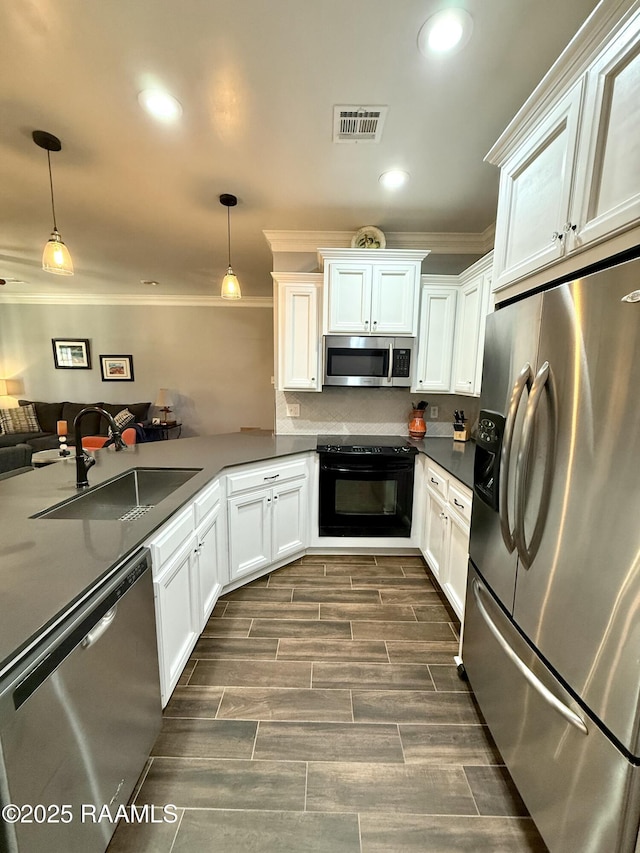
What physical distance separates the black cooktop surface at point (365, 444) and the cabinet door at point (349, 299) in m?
0.91

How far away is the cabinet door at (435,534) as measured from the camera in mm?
2239

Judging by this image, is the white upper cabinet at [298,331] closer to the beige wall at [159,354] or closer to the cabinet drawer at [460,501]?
the cabinet drawer at [460,501]

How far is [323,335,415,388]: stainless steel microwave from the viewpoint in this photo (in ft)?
9.07

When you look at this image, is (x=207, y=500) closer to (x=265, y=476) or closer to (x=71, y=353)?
(x=265, y=476)

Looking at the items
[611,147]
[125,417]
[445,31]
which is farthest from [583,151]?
[125,417]

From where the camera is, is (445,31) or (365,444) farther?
(365,444)

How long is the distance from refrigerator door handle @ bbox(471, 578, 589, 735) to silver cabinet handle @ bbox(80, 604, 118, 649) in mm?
1332

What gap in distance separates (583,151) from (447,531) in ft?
6.11

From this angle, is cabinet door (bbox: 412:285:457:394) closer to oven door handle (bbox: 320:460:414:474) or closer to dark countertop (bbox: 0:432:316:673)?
oven door handle (bbox: 320:460:414:474)

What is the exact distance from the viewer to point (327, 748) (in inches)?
54.0

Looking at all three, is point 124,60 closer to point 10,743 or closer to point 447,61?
point 447,61

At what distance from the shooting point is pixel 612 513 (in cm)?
84

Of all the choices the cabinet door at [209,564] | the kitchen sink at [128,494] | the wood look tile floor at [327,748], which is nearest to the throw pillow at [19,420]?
the kitchen sink at [128,494]

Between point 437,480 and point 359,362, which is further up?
point 359,362
